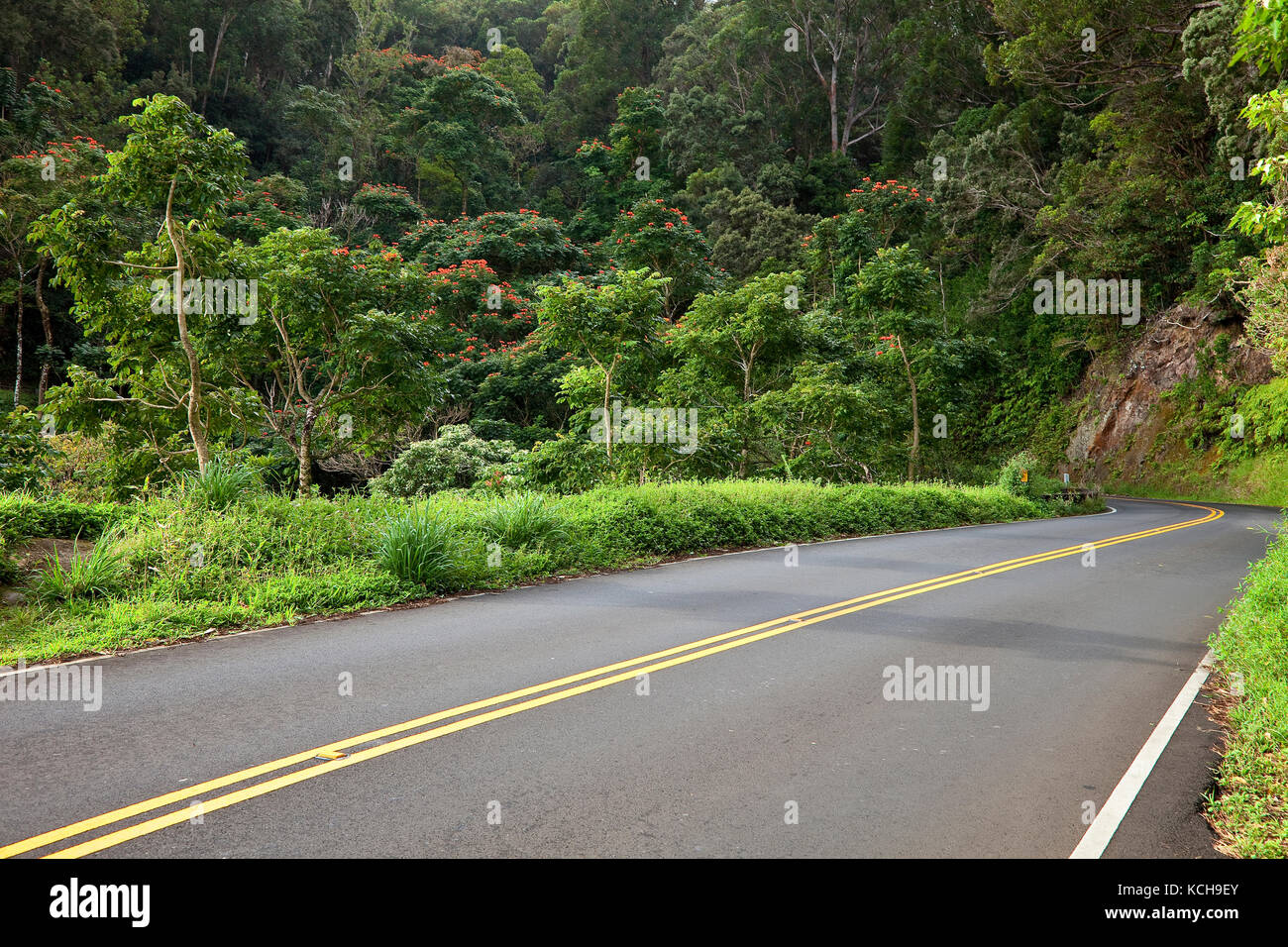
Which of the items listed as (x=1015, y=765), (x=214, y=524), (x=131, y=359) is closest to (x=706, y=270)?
(x=131, y=359)

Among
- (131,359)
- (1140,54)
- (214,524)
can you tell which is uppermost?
(1140,54)

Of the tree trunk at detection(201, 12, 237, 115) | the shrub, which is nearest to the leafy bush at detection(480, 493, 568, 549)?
the shrub

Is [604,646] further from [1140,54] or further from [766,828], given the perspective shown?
[1140,54]

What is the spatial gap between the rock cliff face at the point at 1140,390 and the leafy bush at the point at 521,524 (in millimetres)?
35085

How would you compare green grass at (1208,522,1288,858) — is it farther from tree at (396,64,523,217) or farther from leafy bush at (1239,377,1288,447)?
tree at (396,64,523,217)

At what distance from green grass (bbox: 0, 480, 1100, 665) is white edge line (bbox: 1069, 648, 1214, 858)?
7.06 meters

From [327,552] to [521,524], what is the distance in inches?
113

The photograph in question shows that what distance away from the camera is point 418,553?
10.3 metres

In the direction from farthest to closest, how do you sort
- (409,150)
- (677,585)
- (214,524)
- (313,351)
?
(409,150)
(313,351)
(677,585)
(214,524)

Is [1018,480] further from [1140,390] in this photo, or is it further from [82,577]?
[82,577]

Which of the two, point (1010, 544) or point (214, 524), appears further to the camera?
point (1010, 544)

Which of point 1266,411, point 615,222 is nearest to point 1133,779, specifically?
point 1266,411

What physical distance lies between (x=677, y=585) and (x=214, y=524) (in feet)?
18.1
